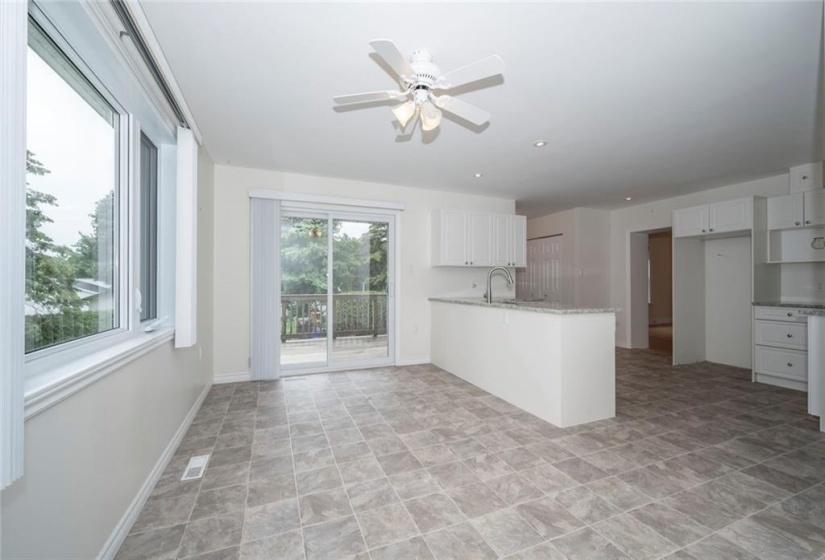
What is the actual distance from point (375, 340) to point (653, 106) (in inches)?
153

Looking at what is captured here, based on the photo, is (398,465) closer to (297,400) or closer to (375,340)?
(297,400)

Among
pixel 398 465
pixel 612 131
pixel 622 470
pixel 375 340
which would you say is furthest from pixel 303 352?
pixel 612 131

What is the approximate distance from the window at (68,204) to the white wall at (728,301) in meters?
6.72

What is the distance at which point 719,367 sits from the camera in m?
4.68

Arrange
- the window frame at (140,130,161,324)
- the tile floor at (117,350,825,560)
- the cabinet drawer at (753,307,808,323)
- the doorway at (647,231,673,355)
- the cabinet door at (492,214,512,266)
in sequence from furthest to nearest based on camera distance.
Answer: the doorway at (647,231,673,355) < the cabinet door at (492,214,512,266) < the cabinet drawer at (753,307,808,323) < the window frame at (140,130,161,324) < the tile floor at (117,350,825,560)

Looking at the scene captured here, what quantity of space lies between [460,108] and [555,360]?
→ 206 cm

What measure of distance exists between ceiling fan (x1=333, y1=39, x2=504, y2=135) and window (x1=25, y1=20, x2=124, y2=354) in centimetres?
121

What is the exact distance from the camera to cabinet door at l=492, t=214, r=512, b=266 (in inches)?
199

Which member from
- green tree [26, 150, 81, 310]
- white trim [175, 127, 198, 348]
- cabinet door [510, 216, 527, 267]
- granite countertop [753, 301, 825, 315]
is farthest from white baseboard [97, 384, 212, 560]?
granite countertop [753, 301, 825, 315]

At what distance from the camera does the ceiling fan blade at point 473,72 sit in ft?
5.28

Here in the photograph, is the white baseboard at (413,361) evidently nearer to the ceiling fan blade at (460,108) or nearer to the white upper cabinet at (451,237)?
the white upper cabinet at (451,237)

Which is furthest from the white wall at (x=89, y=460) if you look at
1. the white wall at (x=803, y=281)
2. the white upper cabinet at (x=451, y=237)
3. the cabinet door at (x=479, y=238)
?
the white wall at (x=803, y=281)

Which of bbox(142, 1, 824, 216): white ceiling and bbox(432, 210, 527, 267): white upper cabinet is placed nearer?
bbox(142, 1, 824, 216): white ceiling

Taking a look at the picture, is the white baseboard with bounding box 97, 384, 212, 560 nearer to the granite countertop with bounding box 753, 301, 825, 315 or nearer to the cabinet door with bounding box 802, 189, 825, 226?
the granite countertop with bounding box 753, 301, 825, 315
